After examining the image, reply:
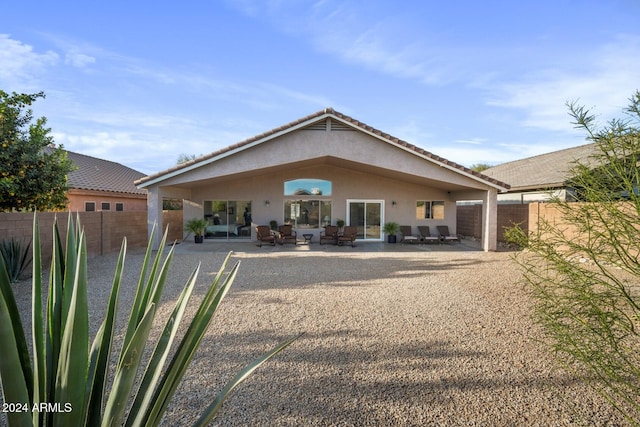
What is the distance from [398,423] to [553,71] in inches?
522

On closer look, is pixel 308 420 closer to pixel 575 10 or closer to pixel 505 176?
pixel 575 10

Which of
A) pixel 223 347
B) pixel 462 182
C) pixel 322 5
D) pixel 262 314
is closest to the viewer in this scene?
pixel 223 347

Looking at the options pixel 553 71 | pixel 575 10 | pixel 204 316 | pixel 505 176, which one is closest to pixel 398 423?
pixel 204 316

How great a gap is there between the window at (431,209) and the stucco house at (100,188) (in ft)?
63.5

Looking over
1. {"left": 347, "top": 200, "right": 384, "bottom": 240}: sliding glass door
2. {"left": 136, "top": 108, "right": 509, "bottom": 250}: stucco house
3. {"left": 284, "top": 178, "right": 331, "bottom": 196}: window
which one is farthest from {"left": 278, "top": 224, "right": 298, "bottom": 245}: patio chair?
{"left": 347, "top": 200, "right": 384, "bottom": 240}: sliding glass door

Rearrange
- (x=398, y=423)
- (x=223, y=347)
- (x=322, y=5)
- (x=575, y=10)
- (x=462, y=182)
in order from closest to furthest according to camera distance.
→ (x=398, y=423), (x=223, y=347), (x=575, y=10), (x=322, y=5), (x=462, y=182)

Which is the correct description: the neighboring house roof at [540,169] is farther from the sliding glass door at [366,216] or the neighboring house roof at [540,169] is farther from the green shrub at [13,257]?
the green shrub at [13,257]

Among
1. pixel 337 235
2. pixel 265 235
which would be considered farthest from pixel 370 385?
pixel 337 235

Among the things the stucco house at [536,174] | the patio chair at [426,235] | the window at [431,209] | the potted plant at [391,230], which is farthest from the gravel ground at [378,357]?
the stucco house at [536,174]

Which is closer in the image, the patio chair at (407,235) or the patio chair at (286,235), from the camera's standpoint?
the patio chair at (286,235)

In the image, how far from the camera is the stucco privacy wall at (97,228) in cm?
920

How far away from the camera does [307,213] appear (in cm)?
1891

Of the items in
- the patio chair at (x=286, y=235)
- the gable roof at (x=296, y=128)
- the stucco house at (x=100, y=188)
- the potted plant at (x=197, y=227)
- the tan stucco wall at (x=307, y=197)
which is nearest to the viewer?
the gable roof at (x=296, y=128)

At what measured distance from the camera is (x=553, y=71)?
1138 cm
